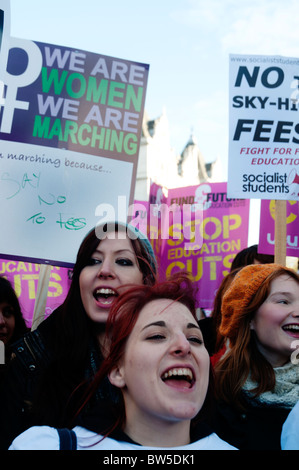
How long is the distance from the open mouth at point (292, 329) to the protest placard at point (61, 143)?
130cm

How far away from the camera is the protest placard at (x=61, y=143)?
335cm

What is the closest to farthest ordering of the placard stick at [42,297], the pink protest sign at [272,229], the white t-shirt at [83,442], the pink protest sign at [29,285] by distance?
the white t-shirt at [83,442] → the placard stick at [42,297] → the pink protest sign at [272,229] → the pink protest sign at [29,285]

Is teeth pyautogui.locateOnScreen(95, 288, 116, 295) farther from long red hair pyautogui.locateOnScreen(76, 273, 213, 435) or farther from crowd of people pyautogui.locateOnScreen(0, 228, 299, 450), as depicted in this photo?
long red hair pyautogui.locateOnScreen(76, 273, 213, 435)

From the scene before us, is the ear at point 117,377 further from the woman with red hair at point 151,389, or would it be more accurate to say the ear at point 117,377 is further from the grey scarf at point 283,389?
the grey scarf at point 283,389

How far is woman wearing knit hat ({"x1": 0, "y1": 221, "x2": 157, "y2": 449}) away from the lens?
2.16 m

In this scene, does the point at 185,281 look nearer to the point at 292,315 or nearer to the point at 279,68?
the point at 292,315

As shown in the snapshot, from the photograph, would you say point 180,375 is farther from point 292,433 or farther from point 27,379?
point 27,379

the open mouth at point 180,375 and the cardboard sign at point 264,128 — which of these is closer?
the open mouth at point 180,375

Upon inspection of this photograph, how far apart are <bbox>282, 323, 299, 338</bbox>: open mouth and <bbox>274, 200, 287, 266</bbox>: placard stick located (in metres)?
0.91

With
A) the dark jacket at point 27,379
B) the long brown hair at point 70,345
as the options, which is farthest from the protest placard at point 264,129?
the dark jacket at point 27,379

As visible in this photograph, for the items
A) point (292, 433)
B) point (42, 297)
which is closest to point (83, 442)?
point (292, 433)

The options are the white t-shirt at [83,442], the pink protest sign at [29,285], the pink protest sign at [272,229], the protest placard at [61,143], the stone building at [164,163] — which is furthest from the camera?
the stone building at [164,163]

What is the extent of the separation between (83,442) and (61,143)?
2.34 meters

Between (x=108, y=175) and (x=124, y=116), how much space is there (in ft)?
1.58
